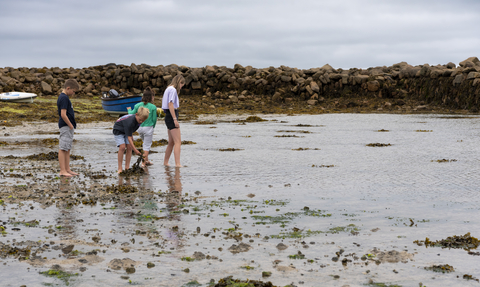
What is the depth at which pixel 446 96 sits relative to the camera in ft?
127

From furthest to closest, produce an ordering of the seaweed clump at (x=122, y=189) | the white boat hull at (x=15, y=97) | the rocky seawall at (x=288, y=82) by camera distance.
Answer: the rocky seawall at (x=288, y=82) < the white boat hull at (x=15, y=97) < the seaweed clump at (x=122, y=189)

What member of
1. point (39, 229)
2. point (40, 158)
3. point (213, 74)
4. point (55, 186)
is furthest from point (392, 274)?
point (213, 74)

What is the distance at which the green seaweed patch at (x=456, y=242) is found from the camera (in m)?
5.44

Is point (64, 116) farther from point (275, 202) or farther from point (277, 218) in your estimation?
point (277, 218)

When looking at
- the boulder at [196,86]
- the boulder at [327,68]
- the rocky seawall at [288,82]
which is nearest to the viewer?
the rocky seawall at [288,82]

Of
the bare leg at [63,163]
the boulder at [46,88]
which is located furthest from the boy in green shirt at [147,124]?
the boulder at [46,88]

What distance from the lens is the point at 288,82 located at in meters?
45.5

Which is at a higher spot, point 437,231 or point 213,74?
point 213,74

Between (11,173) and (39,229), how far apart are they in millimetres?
4936

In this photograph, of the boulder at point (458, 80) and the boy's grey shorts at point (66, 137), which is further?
the boulder at point (458, 80)

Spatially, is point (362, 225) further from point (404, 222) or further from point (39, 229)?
point (39, 229)

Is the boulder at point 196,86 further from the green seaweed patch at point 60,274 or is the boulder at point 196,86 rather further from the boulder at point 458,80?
the green seaweed patch at point 60,274

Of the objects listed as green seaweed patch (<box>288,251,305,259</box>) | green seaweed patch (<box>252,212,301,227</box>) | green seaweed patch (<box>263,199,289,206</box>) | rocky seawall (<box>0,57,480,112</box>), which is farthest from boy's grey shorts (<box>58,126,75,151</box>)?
rocky seawall (<box>0,57,480,112</box>)

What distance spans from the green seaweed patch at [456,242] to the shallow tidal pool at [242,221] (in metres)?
0.09
